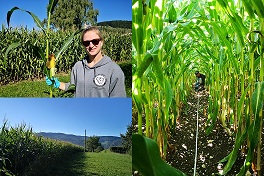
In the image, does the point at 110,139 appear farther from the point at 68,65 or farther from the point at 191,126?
the point at 191,126

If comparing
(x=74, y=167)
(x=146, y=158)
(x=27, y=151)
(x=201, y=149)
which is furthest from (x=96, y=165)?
(x=201, y=149)

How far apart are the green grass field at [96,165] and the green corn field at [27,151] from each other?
0.03m

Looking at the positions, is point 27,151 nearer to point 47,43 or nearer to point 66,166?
point 66,166

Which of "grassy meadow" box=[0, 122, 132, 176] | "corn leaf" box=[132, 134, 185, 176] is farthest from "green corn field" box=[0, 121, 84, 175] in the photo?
"corn leaf" box=[132, 134, 185, 176]

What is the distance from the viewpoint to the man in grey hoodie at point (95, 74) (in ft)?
3.20

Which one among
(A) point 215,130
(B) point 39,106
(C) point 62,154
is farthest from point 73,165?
(A) point 215,130

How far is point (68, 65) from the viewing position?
1035 mm

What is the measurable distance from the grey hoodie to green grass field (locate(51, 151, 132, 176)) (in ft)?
0.59

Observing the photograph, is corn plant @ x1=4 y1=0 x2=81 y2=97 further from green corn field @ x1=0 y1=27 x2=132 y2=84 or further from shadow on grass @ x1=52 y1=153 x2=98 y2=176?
shadow on grass @ x1=52 y1=153 x2=98 y2=176

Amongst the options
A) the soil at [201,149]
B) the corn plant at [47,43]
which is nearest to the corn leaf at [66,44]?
the corn plant at [47,43]

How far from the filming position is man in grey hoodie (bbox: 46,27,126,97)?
977 mm

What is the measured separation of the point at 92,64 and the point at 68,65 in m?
0.08

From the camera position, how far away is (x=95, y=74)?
0.97 m

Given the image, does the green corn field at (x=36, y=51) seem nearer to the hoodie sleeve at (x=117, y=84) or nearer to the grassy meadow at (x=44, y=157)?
the hoodie sleeve at (x=117, y=84)
